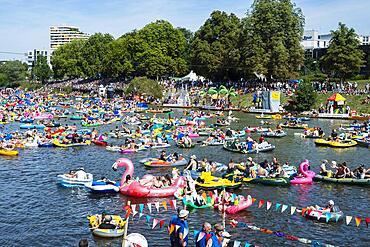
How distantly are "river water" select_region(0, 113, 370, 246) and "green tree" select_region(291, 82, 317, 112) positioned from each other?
2979 centimetres

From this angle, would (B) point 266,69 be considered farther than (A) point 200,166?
Yes

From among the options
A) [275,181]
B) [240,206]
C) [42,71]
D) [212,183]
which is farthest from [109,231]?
[42,71]

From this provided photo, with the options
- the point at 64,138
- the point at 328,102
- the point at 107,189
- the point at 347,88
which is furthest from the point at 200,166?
the point at 347,88

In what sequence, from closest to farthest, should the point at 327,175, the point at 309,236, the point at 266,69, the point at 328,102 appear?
1. the point at 309,236
2. the point at 327,175
3. the point at 328,102
4. the point at 266,69

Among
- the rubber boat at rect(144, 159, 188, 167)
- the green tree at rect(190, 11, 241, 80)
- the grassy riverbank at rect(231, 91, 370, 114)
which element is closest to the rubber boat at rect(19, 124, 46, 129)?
the rubber boat at rect(144, 159, 188, 167)

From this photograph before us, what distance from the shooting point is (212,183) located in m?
25.8

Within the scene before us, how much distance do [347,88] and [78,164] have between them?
50.4m

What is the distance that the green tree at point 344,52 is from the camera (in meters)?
72.3

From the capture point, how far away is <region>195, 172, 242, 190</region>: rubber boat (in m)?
25.7

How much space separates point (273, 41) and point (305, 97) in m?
15.6

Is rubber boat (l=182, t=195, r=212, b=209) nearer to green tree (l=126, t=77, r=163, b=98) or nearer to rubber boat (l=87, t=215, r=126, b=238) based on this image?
rubber boat (l=87, t=215, r=126, b=238)

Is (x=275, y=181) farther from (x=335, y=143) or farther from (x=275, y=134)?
(x=275, y=134)

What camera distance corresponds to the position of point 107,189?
25406mm

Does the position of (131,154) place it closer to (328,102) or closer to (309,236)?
(309,236)
